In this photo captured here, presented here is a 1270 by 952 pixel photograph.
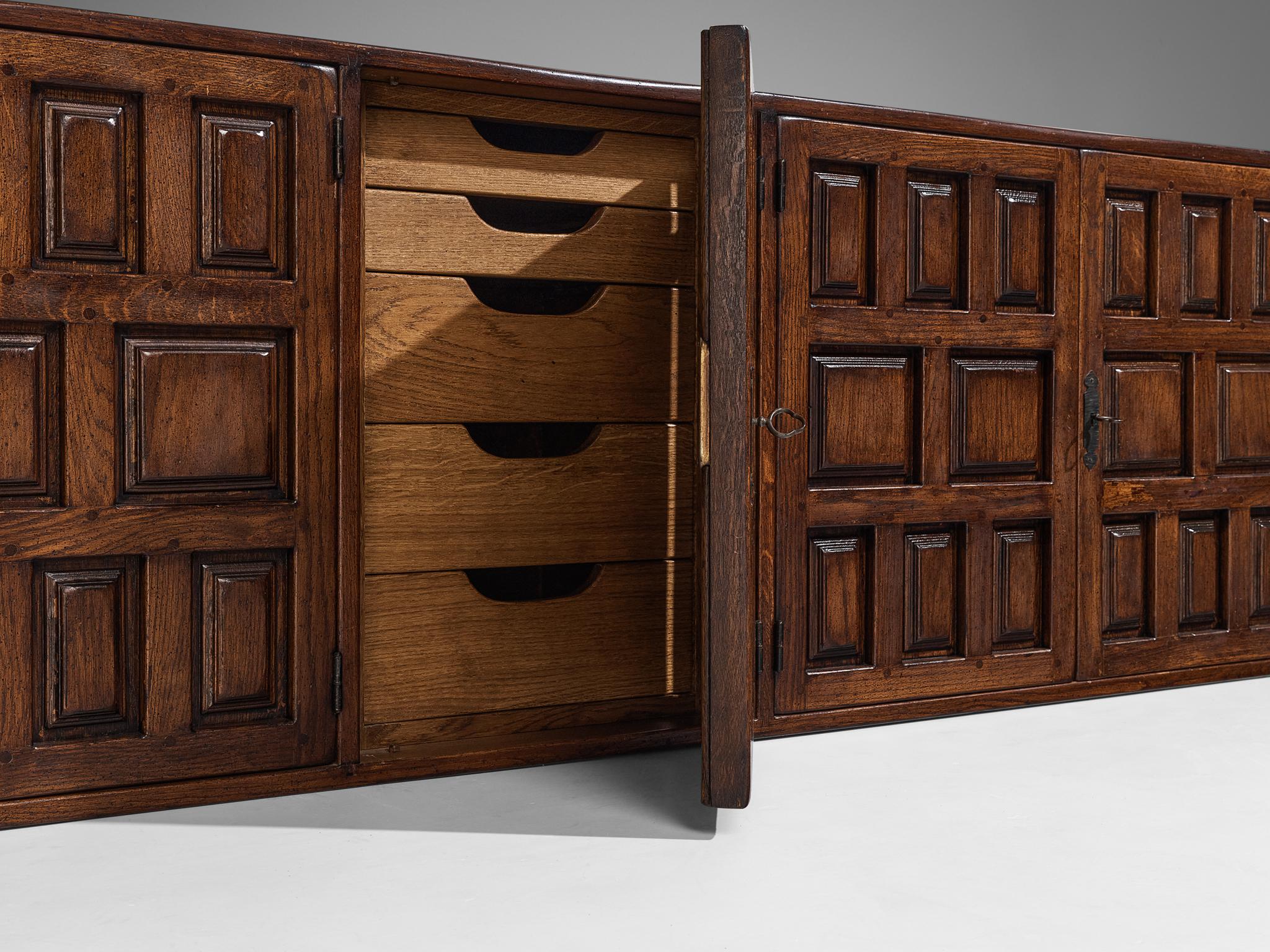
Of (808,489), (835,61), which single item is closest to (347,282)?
(808,489)

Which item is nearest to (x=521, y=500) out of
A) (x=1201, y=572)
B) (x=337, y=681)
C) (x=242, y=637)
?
(x=337, y=681)

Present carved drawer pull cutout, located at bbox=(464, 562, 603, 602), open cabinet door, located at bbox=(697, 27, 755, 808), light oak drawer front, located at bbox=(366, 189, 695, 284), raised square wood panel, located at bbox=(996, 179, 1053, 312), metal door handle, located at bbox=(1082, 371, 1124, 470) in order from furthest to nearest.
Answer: metal door handle, located at bbox=(1082, 371, 1124, 470)
raised square wood panel, located at bbox=(996, 179, 1053, 312)
carved drawer pull cutout, located at bbox=(464, 562, 603, 602)
light oak drawer front, located at bbox=(366, 189, 695, 284)
open cabinet door, located at bbox=(697, 27, 755, 808)

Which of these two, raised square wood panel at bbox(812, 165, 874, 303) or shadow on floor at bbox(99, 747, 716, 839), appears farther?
raised square wood panel at bbox(812, 165, 874, 303)

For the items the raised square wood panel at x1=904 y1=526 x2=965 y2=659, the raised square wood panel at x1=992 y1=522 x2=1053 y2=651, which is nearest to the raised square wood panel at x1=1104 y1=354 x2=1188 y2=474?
the raised square wood panel at x1=992 y1=522 x2=1053 y2=651

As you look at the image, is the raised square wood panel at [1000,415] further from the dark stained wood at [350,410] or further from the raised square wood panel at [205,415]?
the raised square wood panel at [205,415]

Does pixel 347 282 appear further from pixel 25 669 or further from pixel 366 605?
pixel 25 669

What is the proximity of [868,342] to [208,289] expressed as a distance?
60.0 inches

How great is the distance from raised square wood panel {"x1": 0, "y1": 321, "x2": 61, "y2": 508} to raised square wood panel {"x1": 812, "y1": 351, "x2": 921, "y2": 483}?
1653 mm

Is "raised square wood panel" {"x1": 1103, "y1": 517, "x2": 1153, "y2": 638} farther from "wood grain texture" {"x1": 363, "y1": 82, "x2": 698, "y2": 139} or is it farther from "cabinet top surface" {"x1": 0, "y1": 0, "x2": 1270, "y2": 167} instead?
"wood grain texture" {"x1": 363, "y1": 82, "x2": 698, "y2": 139}

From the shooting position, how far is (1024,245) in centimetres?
304

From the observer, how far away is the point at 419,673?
259 cm

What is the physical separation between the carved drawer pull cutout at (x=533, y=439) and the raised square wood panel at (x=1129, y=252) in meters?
1.48

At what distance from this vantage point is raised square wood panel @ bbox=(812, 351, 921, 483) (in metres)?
2.84

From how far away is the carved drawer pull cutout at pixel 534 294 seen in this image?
111 inches
